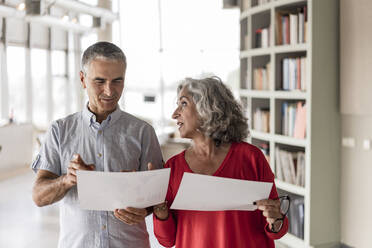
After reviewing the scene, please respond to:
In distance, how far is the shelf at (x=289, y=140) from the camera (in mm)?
4227

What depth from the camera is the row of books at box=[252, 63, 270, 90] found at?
16.0 ft

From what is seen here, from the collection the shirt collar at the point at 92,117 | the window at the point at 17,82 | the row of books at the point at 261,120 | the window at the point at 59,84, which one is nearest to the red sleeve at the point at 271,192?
the shirt collar at the point at 92,117

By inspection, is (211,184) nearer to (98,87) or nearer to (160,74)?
(98,87)

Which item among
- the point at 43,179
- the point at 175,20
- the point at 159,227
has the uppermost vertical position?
the point at 175,20

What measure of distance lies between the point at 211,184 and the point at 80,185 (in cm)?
50

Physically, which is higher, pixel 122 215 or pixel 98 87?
pixel 98 87

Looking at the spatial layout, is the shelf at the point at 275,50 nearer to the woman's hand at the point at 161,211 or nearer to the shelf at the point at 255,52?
the shelf at the point at 255,52

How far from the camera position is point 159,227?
1859 mm

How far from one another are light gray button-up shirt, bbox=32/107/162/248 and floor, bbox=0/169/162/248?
307 centimetres

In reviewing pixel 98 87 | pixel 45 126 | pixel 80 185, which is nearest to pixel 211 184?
pixel 80 185

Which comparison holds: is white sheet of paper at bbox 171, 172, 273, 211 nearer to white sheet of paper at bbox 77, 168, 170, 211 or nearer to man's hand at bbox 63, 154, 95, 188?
white sheet of paper at bbox 77, 168, 170, 211

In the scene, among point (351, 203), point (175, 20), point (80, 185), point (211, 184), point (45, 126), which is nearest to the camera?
point (80, 185)

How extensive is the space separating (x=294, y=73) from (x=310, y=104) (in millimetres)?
435

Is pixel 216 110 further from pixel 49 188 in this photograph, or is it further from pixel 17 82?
pixel 17 82
